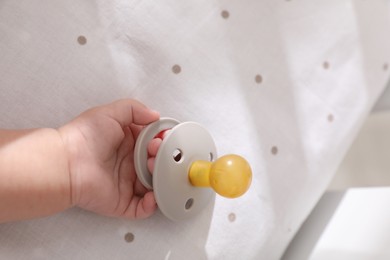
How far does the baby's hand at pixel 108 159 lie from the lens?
0.50m

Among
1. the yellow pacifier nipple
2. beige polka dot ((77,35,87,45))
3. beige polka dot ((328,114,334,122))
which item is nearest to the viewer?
the yellow pacifier nipple

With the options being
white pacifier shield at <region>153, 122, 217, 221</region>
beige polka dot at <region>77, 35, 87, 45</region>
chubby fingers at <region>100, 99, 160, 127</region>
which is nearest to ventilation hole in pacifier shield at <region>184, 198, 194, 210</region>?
white pacifier shield at <region>153, 122, 217, 221</region>

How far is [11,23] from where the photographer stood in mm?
537

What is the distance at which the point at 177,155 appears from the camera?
543mm

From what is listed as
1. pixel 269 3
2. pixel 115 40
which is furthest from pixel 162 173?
pixel 269 3

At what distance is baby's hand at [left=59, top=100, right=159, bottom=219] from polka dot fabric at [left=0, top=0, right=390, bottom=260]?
36 mm

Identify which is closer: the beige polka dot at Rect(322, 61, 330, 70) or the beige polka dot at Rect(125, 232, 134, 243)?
the beige polka dot at Rect(125, 232, 134, 243)

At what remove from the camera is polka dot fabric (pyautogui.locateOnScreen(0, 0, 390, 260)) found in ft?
1.78

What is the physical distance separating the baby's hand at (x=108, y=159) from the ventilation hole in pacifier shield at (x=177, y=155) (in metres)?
0.05

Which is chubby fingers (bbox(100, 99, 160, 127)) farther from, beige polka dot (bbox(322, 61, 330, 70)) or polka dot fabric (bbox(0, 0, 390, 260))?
beige polka dot (bbox(322, 61, 330, 70))

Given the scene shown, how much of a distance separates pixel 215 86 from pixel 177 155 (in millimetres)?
133

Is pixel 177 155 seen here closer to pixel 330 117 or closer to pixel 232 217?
pixel 232 217

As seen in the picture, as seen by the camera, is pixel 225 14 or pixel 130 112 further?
pixel 225 14

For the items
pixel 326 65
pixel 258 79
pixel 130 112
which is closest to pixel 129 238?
pixel 130 112
